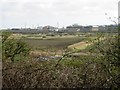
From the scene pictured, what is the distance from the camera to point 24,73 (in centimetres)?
567

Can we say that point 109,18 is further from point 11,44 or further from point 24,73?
point 11,44

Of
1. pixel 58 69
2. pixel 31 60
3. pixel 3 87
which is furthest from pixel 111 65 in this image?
pixel 3 87

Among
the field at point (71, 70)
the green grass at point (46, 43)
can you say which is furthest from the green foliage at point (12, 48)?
the field at point (71, 70)

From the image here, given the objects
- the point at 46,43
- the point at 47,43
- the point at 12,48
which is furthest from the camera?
the point at 47,43

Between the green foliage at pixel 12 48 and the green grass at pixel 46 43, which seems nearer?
the green foliage at pixel 12 48

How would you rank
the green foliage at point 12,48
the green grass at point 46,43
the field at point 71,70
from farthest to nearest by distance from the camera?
the green grass at point 46,43, the green foliage at point 12,48, the field at point 71,70

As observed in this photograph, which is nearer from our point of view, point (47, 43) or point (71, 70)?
point (71, 70)

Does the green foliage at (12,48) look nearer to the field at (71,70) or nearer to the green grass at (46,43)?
the green grass at (46,43)

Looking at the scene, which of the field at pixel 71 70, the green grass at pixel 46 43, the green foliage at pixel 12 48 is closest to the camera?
the field at pixel 71 70

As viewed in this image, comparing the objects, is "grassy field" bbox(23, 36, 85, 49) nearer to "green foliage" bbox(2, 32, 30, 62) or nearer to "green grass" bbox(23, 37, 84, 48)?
"green grass" bbox(23, 37, 84, 48)

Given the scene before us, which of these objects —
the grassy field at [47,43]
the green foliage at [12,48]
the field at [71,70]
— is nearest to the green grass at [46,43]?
the grassy field at [47,43]

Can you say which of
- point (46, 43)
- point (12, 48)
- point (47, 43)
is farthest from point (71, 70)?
point (47, 43)

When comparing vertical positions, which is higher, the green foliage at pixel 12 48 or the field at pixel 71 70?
the green foliage at pixel 12 48

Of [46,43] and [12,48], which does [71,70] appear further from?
[46,43]
